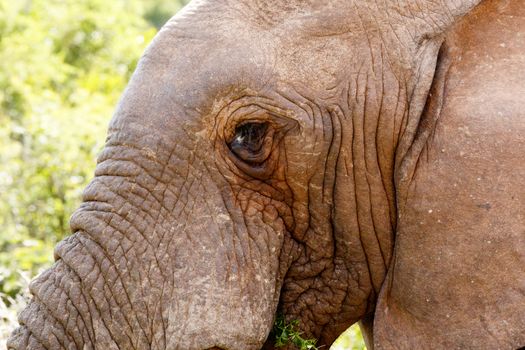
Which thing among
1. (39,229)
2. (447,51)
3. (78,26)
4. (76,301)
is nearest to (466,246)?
(447,51)

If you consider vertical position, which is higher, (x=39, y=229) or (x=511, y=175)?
(x=511, y=175)

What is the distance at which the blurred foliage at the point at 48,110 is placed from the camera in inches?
343

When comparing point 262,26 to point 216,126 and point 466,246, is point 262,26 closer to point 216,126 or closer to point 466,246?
point 216,126

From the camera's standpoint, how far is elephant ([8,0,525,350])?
4594 millimetres

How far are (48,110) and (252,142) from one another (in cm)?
519

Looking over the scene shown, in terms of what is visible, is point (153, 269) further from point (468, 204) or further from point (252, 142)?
point (468, 204)

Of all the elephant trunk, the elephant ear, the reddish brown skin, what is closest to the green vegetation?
the elephant trunk

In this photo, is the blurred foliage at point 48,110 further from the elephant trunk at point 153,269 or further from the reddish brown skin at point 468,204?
the reddish brown skin at point 468,204

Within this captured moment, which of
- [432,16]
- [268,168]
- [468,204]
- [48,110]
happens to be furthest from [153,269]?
[48,110]

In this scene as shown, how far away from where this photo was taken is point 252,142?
481 centimetres

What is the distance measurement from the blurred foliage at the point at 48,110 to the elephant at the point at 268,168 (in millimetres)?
1683

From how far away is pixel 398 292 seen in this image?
472cm

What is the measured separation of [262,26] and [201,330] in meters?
1.08

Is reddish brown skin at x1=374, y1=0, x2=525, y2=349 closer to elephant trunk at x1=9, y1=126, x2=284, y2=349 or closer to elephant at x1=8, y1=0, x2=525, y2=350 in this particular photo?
elephant at x1=8, y1=0, x2=525, y2=350
